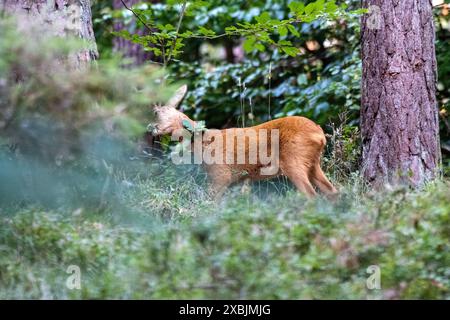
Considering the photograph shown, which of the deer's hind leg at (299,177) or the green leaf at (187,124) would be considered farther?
the green leaf at (187,124)

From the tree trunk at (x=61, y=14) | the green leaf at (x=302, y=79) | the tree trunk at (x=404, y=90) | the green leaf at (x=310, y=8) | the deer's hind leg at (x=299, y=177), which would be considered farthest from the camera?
the green leaf at (x=302, y=79)

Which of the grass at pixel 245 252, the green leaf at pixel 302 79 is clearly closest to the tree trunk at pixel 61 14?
the grass at pixel 245 252

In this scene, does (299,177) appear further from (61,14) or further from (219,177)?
(61,14)

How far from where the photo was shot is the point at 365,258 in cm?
476

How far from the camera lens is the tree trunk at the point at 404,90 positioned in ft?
25.3

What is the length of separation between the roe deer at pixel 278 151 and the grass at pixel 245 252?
2234mm

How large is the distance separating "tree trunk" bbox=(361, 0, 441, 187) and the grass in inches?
79.8

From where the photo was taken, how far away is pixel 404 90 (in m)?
7.74

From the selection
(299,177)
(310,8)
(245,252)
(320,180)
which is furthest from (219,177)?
(245,252)

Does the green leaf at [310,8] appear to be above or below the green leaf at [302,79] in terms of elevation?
above

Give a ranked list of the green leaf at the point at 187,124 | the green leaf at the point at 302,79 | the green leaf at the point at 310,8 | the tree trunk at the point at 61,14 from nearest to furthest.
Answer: the tree trunk at the point at 61,14 → the green leaf at the point at 310,8 → the green leaf at the point at 187,124 → the green leaf at the point at 302,79

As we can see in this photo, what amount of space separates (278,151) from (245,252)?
3765mm

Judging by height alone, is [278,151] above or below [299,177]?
above

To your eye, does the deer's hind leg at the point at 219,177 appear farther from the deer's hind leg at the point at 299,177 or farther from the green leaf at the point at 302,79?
the green leaf at the point at 302,79
